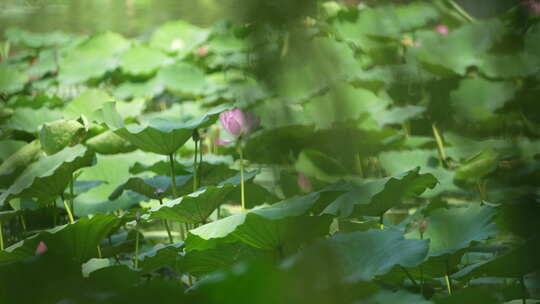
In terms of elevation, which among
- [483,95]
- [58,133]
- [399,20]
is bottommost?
[483,95]

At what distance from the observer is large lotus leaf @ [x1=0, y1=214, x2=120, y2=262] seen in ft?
3.49

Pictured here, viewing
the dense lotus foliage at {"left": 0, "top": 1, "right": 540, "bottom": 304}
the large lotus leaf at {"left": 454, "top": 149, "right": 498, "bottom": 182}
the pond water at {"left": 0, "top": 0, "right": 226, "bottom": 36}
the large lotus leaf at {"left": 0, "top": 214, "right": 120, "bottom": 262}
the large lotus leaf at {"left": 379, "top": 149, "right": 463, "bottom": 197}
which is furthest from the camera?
the large lotus leaf at {"left": 379, "top": 149, "right": 463, "bottom": 197}

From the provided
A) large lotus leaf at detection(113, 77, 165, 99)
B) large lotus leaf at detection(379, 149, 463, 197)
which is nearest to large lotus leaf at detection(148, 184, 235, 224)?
large lotus leaf at detection(379, 149, 463, 197)

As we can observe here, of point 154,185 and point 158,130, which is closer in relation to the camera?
point 158,130

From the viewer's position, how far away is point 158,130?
1182 mm

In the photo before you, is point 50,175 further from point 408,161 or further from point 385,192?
point 408,161

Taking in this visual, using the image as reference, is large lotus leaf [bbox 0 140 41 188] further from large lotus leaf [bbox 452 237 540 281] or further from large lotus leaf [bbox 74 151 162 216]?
large lotus leaf [bbox 452 237 540 281]

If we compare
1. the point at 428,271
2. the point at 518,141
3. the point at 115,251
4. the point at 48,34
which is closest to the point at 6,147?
the point at 115,251

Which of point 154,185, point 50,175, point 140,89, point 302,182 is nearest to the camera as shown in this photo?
point 302,182

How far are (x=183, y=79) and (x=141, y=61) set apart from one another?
28cm

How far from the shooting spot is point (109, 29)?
3.92 metres

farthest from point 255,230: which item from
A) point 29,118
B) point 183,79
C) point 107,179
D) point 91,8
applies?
point 183,79

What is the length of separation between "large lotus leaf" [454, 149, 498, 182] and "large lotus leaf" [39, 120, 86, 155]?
2.57 feet

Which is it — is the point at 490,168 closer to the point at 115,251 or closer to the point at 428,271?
the point at 428,271
